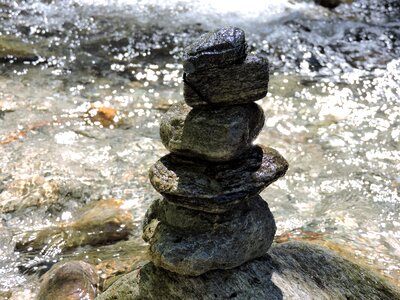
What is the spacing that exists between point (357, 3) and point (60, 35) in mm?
6444

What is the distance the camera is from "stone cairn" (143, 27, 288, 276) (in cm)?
309

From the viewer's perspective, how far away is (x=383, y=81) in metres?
8.50

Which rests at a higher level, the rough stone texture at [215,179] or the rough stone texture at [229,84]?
the rough stone texture at [229,84]

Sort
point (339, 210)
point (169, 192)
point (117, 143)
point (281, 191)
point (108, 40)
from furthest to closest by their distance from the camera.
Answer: point (108, 40), point (117, 143), point (281, 191), point (339, 210), point (169, 192)

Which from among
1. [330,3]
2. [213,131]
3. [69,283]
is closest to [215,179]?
[213,131]

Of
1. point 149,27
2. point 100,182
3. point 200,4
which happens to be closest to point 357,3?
point 200,4

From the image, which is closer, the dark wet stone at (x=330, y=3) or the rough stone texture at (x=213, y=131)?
the rough stone texture at (x=213, y=131)

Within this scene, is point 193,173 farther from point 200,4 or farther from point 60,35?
point 200,4

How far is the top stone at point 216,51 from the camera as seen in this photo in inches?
119

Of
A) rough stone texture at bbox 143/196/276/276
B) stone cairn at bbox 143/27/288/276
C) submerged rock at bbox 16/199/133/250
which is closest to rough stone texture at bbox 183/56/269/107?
stone cairn at bbox 143/27/288/276

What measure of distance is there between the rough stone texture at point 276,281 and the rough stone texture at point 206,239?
0.12 meters

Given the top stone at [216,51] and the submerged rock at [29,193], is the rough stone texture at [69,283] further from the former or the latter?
the top stone at [216,51]

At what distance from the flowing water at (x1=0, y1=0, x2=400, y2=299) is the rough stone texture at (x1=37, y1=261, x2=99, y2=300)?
0.31m

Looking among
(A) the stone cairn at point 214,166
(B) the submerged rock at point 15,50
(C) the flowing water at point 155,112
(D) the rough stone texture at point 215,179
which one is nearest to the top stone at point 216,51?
(A) the stone cairn at point 214,166
